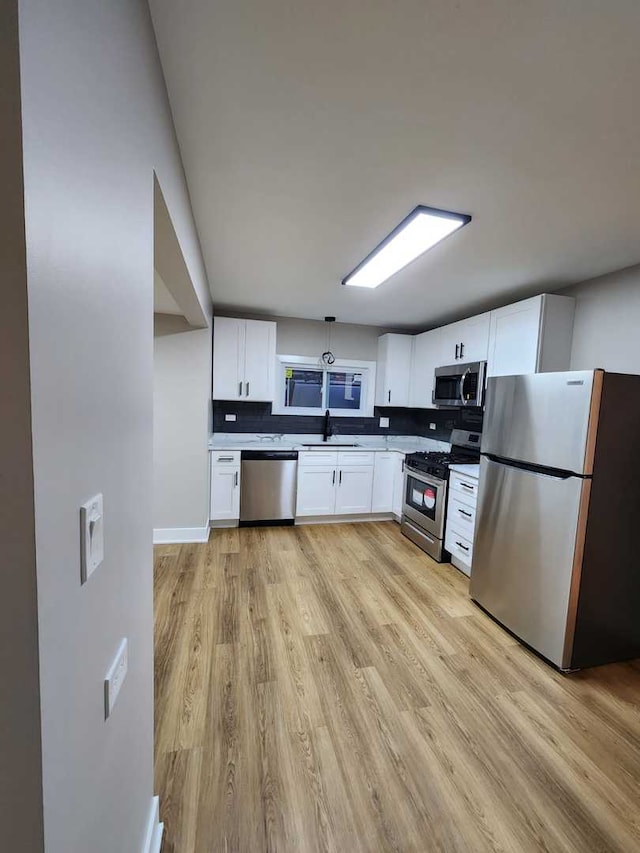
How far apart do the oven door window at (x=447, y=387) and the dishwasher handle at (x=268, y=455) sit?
1690mm

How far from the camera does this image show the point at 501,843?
121cm

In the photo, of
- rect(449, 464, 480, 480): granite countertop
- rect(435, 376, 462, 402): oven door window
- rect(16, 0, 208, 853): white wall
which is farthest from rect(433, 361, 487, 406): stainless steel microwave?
rect(16, 0, 208, 853): white wall

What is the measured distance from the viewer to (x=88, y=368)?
61 centimetres

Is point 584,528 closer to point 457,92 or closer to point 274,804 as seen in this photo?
point 274,804

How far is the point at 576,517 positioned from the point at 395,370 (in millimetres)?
2828

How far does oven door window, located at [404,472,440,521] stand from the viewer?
3387 millimetres

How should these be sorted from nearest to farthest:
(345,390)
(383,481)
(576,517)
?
(576,517) < (383,481) < (345,390)

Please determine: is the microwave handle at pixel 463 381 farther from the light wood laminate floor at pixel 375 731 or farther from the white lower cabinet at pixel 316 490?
the light wood laminate floor at pixel 375 731

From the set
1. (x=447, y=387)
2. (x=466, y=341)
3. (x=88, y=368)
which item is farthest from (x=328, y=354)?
(x=88, y=368)

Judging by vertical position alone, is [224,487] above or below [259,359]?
below

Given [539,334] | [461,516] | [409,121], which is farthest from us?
[461,516]

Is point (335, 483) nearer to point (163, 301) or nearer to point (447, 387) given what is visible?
point (447, 387)

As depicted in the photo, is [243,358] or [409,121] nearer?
[409,121]

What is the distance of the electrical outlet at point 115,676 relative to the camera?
28.6 inches
